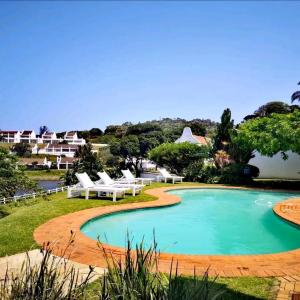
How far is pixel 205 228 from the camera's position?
1133cm

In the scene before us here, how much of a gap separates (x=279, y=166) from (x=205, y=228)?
818 inches

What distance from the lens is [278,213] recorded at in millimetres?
11922

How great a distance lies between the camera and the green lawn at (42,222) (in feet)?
16.3

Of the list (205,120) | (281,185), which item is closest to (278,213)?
(281,185)

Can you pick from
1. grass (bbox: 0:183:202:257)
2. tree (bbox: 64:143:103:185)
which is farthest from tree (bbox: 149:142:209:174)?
grass (bbox: 0:183:202:257)

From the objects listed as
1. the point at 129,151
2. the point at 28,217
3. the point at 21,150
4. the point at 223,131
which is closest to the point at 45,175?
the point at 21,150

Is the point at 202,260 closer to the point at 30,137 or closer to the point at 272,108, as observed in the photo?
the point at 272,108

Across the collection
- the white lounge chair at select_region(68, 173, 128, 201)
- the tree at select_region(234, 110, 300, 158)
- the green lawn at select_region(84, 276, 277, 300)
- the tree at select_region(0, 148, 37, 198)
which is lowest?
the green lawn at select_region(84, 276, 277, 300)

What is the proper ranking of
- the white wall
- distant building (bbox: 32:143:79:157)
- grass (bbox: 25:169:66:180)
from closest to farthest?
the white wall
grass (bbox: 25:169:66:180)
distant building (bbox: 32:143:79:157)

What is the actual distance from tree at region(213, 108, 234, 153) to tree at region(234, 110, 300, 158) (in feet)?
13.7

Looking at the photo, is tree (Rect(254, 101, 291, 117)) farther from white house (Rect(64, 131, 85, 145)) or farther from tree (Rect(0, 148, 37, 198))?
white house (Rect(64, 131, 85, 145))

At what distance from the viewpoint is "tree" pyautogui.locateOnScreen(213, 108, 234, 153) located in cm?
2781

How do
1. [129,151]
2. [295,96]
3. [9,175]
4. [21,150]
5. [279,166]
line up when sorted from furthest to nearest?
1. [21,150]
2. [295,96]
3. [129,151]
4. [279,166]
5. [9,175]

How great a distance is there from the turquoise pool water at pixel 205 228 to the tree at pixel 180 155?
33.5 feet
